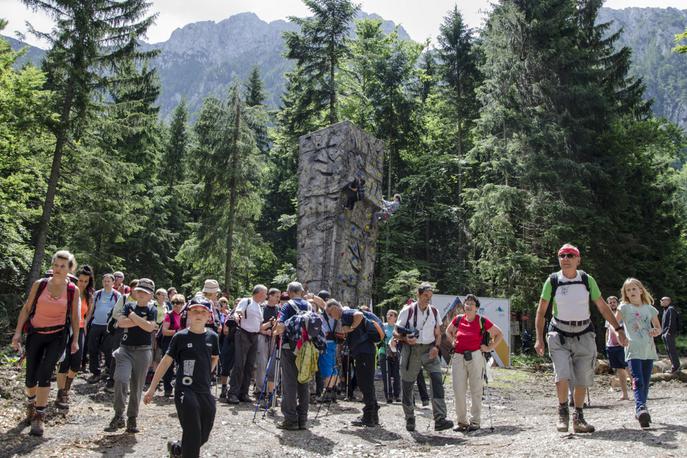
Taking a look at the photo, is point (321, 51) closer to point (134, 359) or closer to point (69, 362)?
point (69, 362)

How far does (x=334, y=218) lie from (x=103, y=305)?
22.9ft

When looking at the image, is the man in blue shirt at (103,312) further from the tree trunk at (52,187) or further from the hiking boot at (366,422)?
the tree trunk at (52,187)

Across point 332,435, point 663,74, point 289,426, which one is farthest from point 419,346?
point 663,74

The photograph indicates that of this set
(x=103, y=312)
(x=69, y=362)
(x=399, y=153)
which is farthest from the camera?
(x=399, y=153)

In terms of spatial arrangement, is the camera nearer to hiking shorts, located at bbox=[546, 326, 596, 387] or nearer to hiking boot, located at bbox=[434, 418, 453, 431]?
hiking boot, located at bbox=[434, 418, 453, 431]

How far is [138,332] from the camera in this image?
21.9ft

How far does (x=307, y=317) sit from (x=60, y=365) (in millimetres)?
3248

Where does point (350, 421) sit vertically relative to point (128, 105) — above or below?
below

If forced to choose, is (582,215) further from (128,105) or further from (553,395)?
(128,105)

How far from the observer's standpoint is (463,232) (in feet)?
91.1

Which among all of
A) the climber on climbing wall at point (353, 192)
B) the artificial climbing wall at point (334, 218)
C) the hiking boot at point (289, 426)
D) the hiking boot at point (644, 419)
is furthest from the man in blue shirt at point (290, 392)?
the climber on climbing wall at point (353, 192)

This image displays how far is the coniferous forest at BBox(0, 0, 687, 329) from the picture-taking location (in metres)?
17.6

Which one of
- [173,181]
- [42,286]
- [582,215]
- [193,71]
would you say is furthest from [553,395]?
[193,71]

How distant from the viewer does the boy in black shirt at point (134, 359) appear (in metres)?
6.62
